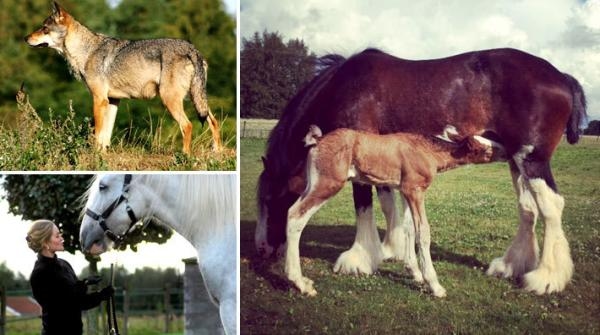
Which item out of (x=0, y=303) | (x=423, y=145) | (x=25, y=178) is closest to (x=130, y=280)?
(x=0, y=303)

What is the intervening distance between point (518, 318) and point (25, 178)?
4399 mm

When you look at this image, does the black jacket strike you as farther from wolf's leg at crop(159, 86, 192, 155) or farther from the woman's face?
wolf's leg at crop(159, 86, 192, 155)

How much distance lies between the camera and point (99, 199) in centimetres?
486

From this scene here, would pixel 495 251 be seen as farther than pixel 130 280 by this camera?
No

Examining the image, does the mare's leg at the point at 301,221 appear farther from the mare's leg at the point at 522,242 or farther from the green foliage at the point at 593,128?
the green foliage at the point at 593,128

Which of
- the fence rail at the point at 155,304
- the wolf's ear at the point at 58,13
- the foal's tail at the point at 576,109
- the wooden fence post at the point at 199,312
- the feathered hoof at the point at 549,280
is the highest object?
the wolf's ear at the point at 58,13

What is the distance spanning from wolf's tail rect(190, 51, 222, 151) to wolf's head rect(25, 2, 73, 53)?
79 centimetres

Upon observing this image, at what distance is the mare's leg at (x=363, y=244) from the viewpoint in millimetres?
5297

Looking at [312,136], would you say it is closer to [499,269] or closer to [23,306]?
[499,269]

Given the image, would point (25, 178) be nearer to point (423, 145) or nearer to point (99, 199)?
point (99, 199)

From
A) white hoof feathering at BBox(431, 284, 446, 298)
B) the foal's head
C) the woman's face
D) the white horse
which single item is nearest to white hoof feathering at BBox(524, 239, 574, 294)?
white hoof feathering at BBox(431, 284, 446, 298)

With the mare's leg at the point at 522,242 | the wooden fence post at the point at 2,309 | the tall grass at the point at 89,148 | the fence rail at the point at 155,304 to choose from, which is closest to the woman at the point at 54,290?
the tall grass at the point at 89,148

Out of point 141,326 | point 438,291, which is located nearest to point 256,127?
point 438,291

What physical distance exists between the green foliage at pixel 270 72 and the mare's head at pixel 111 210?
0.94m
